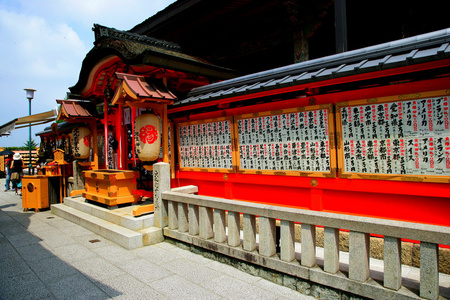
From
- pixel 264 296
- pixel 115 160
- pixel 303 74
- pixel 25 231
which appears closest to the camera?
pixel 264 296

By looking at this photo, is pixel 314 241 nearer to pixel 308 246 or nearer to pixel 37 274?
pixel 308 246

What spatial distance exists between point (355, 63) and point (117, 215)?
20.5ft

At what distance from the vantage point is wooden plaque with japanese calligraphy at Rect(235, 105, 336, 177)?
537 centimetres

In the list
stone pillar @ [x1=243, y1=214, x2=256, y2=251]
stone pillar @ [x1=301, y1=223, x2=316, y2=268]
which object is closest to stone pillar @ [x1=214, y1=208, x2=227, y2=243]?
stone pillar @ [x1=243, y1=214, x2=256, y2=251]

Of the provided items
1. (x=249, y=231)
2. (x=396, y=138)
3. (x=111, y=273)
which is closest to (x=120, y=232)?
(x=111, y=273)

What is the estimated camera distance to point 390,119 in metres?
4.61

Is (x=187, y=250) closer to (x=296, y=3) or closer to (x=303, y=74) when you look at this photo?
(x=303, y=74)

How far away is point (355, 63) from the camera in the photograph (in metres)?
4.84

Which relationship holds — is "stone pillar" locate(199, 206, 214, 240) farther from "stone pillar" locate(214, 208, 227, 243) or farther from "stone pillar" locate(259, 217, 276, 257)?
"stone pillar" locate(259, 217, 276, 257)

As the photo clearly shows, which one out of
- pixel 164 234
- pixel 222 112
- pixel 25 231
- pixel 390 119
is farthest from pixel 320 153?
pixel 25 231

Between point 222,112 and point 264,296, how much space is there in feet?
14.3

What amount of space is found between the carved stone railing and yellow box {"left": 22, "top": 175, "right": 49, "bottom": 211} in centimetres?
717

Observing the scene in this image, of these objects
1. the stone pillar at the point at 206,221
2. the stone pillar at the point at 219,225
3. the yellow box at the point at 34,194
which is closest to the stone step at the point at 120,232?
the stone pillar at the point at 206,221

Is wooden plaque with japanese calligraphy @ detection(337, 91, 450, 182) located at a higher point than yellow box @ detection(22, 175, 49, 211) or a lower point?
higher
